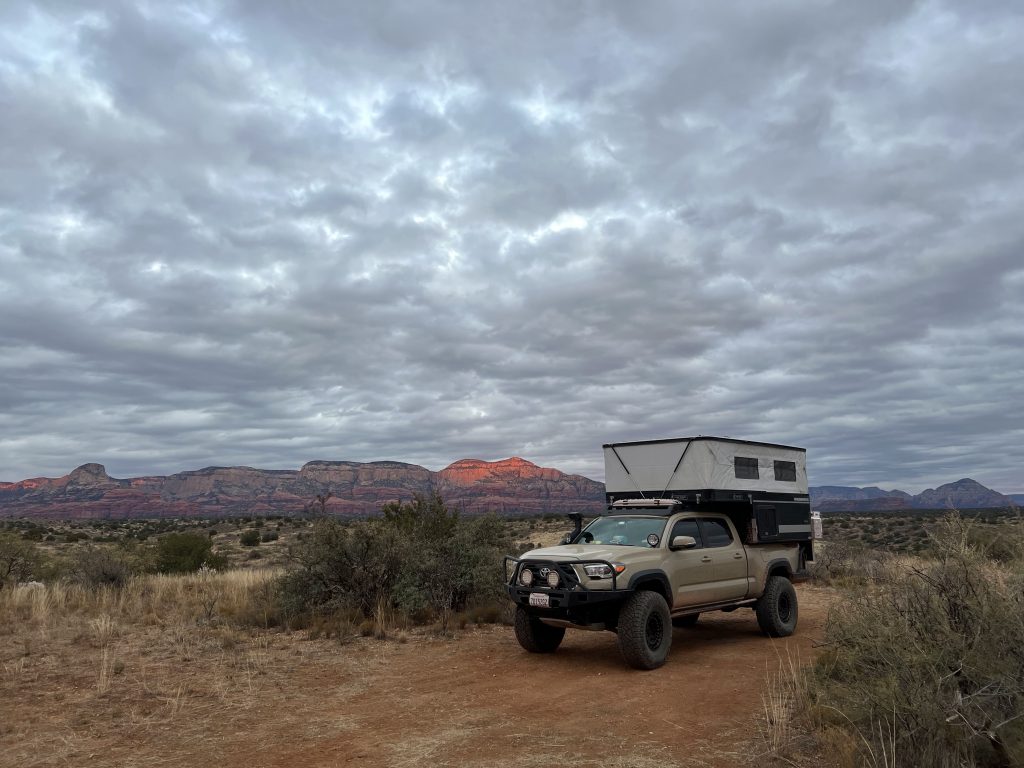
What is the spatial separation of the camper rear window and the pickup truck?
71 centimetres

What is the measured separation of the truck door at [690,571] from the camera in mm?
9766

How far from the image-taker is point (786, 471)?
12.5 m

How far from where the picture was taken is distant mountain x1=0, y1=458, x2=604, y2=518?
120000 millimetres

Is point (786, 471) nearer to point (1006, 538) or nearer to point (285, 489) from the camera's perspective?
point (1006, 538)

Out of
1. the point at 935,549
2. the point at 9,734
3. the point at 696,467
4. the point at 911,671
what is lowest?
the point at 9,734

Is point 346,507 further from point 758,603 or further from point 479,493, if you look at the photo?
point 758,603

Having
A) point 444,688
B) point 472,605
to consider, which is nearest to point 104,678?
point 444,688

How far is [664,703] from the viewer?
7.50m

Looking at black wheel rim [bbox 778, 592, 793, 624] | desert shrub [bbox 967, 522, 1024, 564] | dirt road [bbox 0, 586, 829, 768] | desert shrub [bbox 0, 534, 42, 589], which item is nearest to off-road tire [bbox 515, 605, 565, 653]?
dirt road [bbox 0, 586, 829, 768]

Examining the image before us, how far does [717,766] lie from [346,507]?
113 m

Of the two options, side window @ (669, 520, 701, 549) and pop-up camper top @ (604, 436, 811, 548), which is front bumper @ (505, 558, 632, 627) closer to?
side window @ (669, 520, 701, 549)

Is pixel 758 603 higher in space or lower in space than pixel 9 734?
higher

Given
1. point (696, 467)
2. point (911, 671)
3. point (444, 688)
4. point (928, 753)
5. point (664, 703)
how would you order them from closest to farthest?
point (928, 753) → point (911, 671) → point (664, 703) → point (444, 688) → point (696, 467)

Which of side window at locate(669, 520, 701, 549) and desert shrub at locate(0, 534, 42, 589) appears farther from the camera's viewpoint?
desert shrub at locate(0, 534, 42, 589)
